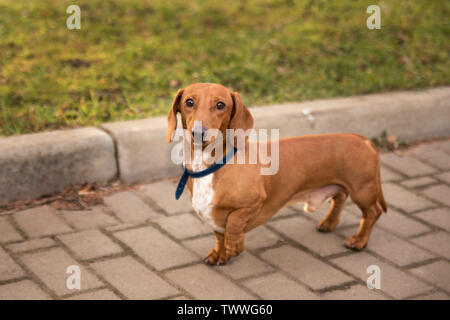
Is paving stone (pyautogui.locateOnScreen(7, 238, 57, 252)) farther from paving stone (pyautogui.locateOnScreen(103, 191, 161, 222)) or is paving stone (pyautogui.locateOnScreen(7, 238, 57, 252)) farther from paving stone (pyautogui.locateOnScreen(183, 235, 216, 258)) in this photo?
paving stone (pyautogui.locateOnScreen(183, 235, 216, 258))

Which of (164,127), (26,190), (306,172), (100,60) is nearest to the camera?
(306,172)

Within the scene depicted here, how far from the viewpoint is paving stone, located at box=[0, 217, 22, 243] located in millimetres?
3408

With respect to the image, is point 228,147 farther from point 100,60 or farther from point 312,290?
point 100,60

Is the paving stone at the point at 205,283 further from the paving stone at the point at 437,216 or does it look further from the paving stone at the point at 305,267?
the paving stone at the point at 437,216

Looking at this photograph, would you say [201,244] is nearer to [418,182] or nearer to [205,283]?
[205,283]

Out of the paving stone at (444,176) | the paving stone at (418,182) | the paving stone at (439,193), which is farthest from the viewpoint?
the paving stone at (444,176)

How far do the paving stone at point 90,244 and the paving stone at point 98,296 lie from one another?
14.5 inches

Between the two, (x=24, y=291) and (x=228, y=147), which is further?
(x=228, y=147)

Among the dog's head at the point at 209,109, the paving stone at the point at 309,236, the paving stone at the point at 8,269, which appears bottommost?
the paving stone at the point at 309,236

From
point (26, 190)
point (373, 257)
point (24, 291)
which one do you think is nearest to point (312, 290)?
point (373, 257)

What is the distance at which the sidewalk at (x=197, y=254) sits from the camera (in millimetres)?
3043

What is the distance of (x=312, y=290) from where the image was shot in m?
3.08

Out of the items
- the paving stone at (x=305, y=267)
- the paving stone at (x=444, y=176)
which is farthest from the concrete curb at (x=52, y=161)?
the paving stone at (x=444, y=176)
